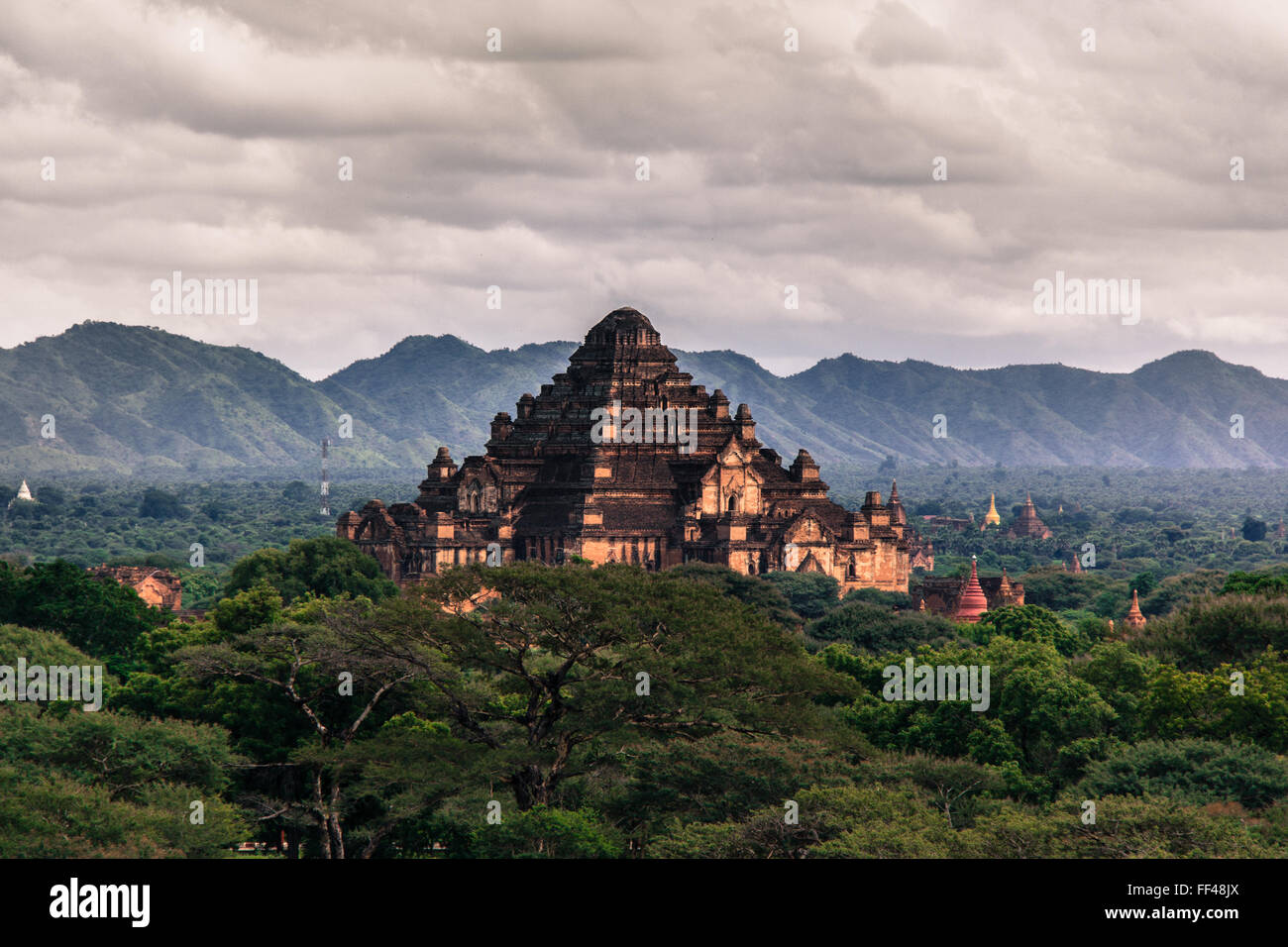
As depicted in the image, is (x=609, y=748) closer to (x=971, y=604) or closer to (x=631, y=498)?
(x=971, y=604)

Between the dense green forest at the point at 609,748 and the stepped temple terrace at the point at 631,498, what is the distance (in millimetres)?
52259

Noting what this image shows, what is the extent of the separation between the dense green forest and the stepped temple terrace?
52.3 metres

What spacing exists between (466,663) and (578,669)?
2.88 m

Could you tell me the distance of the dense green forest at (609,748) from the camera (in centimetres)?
4441

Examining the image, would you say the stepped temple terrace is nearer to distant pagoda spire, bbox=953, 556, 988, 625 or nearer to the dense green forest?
distant pagoda spire, bbox=953, 556, 988, 625

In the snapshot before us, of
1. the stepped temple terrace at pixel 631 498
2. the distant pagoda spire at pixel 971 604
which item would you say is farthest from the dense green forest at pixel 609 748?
the stepped temple terrace at pixel 631 498

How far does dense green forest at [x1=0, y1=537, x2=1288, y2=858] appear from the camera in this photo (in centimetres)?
4441

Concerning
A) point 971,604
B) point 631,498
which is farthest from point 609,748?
point 631,498

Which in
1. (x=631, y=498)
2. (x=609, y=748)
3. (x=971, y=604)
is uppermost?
(x=631, y=498)

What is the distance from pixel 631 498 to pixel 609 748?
68236 mm

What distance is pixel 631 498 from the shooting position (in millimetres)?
119375

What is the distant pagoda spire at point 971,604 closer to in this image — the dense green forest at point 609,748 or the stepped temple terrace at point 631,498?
the stepped temple terrace at point 631,498
